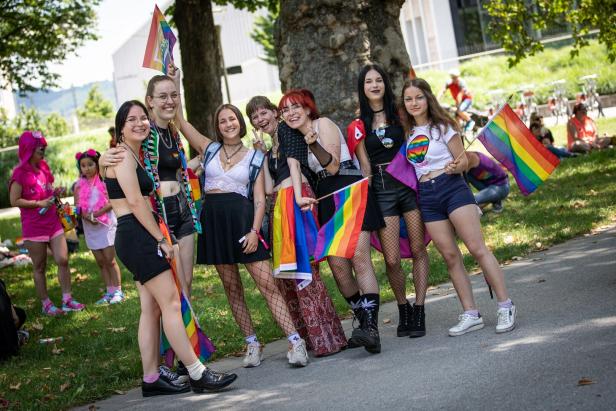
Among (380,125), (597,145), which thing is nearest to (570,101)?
(597,145)

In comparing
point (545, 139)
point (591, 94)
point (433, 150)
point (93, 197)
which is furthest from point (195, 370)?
point (591, 94)

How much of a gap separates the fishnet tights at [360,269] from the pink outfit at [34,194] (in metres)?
4.57

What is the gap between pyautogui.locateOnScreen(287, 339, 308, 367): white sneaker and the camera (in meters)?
6.29

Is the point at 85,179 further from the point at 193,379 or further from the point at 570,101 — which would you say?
the point at 570,101

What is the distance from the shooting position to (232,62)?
63969 millimetres

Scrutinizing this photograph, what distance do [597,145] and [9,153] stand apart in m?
24.8

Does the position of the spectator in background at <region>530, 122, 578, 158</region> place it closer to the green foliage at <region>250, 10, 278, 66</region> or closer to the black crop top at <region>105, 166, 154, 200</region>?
the black crop top at <region>105, 166, 154, 200</region>

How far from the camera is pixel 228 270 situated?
6633 millimetres

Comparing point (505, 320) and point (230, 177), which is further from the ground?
point (230, 177)

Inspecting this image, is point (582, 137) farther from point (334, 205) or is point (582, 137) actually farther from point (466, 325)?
point (334, 205)

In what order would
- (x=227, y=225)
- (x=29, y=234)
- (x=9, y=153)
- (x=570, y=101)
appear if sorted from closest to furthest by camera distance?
(x=227, y=225), (x=29, y=234), (x=570, y=101), (x=9, y=153)

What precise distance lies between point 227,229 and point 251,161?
0.53m

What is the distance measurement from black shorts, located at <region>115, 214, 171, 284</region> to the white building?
144 feet

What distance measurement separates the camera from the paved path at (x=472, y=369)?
4.82 metres
